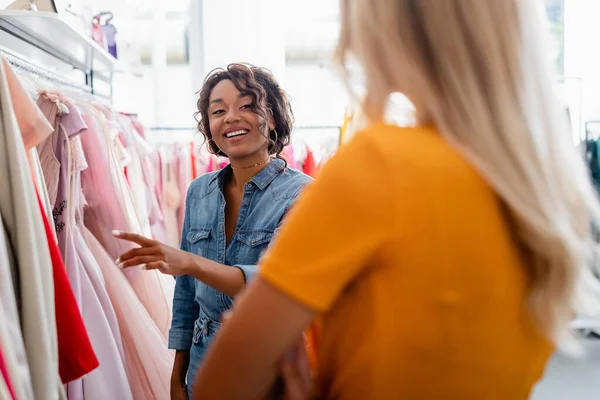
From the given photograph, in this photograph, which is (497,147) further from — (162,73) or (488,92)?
(162,73)

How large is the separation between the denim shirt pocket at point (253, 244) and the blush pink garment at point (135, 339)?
56 cm

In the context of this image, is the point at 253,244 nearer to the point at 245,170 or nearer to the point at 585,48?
the point at 245,170

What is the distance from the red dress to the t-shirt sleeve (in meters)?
0.74

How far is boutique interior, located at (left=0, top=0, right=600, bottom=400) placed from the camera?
39.8 inches

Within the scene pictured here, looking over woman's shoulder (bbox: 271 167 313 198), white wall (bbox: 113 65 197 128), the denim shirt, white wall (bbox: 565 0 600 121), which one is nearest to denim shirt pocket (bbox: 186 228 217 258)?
the denim shirt

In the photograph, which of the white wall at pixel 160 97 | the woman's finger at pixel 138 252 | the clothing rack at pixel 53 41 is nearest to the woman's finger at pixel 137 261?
the woman's finger at pixel 138 252

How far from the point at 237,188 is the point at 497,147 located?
39.3 inches

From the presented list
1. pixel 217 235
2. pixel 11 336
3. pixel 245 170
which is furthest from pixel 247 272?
pixel 11 336

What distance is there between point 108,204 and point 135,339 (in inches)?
18.1

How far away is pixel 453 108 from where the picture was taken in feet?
1.98

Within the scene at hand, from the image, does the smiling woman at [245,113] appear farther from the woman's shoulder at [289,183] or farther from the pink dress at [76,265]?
the pink dress at [76,265]

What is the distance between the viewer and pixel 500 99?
596 millimetres

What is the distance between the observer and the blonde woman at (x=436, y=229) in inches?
21.6

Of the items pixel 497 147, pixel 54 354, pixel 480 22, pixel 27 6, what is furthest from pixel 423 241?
pixel 27 6
